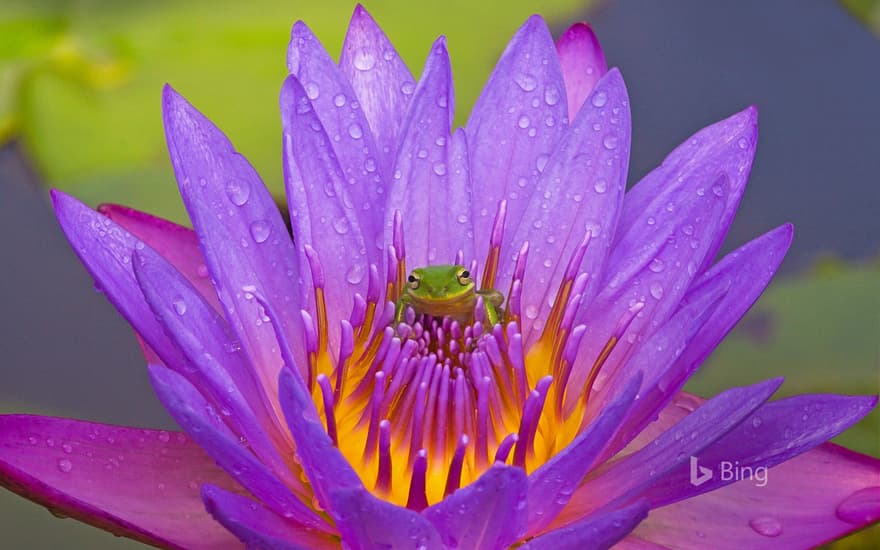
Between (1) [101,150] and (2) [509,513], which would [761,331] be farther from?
(1) [101,150]

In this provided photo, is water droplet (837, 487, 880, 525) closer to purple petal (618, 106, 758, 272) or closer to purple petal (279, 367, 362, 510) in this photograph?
purple petal (618, 106, 758, 272)

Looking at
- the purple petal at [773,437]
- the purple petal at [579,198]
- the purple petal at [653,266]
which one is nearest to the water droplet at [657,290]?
the purple petal at [653,266]

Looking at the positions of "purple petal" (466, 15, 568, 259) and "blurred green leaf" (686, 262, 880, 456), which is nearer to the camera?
"purple petal" (466, 15, 568, 259)

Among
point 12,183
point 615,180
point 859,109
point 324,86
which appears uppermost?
point 859,109

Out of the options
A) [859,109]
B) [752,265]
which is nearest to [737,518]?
→ [752,265]

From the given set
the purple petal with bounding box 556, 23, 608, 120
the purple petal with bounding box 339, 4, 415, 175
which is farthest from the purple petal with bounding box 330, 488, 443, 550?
the purple petal with bounding box 556, 23, 608, 120
